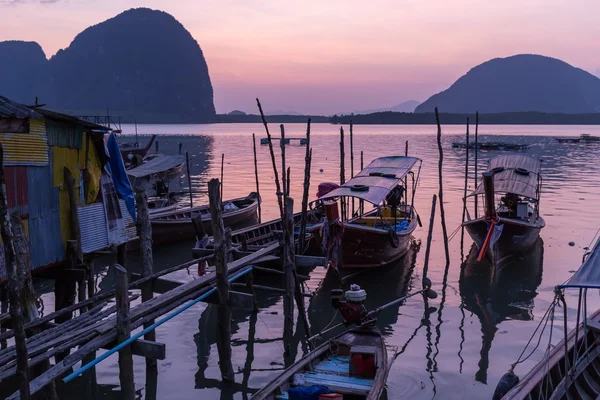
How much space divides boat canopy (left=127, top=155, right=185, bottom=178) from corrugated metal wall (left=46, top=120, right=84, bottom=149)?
49.8 ft

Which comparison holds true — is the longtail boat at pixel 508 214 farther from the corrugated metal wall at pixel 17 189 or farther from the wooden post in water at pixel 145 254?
the corrugated metal wall at pixel 17 189

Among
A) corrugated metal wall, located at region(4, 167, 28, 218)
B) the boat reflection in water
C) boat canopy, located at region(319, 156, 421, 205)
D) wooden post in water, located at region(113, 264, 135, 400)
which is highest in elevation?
corrugated metal wall, located at region(4, 167, 28, 218)

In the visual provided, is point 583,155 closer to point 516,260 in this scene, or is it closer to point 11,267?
point 516,260

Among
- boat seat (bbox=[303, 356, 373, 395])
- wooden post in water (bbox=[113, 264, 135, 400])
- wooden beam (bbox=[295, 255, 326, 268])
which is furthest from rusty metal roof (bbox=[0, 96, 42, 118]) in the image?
wooden beam (bbox=[295, 255, 326, 268])

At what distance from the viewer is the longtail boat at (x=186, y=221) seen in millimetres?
21203

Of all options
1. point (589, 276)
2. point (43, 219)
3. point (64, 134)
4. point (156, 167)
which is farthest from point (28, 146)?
point (156, 167)

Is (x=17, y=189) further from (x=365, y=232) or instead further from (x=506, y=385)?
(x=365, y=232)

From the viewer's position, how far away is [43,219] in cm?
1034

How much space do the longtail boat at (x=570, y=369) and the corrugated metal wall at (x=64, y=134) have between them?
343 inches

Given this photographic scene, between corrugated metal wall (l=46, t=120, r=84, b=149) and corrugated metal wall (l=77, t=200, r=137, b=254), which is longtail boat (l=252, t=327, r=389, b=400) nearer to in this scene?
corrugated metal wall (l=77, t=200, r=137, b=254)

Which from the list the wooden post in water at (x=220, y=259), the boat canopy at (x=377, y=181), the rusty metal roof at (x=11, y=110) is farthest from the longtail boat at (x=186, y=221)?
the rusty metal roof at (x=11, y=110)

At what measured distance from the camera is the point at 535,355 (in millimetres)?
12023

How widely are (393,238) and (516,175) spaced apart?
6400 mm

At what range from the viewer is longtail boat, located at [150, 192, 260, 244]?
2120cm
